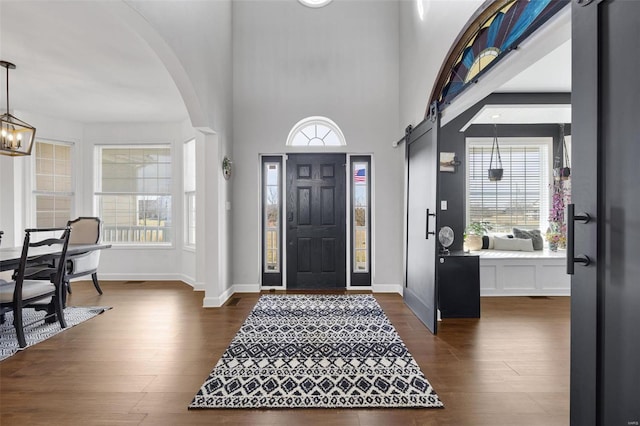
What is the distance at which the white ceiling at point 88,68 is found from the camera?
302 cm

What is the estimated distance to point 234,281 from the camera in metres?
5.16

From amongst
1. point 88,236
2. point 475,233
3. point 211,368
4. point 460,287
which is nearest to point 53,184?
point 88,236

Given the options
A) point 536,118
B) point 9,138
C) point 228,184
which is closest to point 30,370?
point 9,138

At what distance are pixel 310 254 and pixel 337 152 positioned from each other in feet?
5.42

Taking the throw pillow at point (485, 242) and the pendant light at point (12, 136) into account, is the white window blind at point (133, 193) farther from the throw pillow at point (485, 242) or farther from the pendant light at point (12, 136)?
the throw pillow at point (485, 242)

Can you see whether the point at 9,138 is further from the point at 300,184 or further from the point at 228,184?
the point at 300,184

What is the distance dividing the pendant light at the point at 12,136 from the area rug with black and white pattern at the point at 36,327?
1.91 m

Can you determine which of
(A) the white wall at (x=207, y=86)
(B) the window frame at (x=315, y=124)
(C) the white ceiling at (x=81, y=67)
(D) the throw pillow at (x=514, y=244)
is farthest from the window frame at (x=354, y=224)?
(C) the white ceiling at (x=81, y=67)

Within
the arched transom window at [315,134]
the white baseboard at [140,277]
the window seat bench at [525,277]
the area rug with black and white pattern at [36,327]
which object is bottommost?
the area rug with black and white pattern at [36,327]

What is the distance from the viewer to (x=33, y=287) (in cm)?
336

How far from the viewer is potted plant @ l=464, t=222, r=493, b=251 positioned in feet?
17.3

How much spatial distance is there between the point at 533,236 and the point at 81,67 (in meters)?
6.67

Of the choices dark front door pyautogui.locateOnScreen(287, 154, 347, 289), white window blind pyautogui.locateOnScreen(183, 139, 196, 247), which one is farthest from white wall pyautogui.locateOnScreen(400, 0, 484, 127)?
white window blind pyautogui.locateOnScreen(183, 139, 196, 247)

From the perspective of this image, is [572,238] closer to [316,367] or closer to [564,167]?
[316,367]
